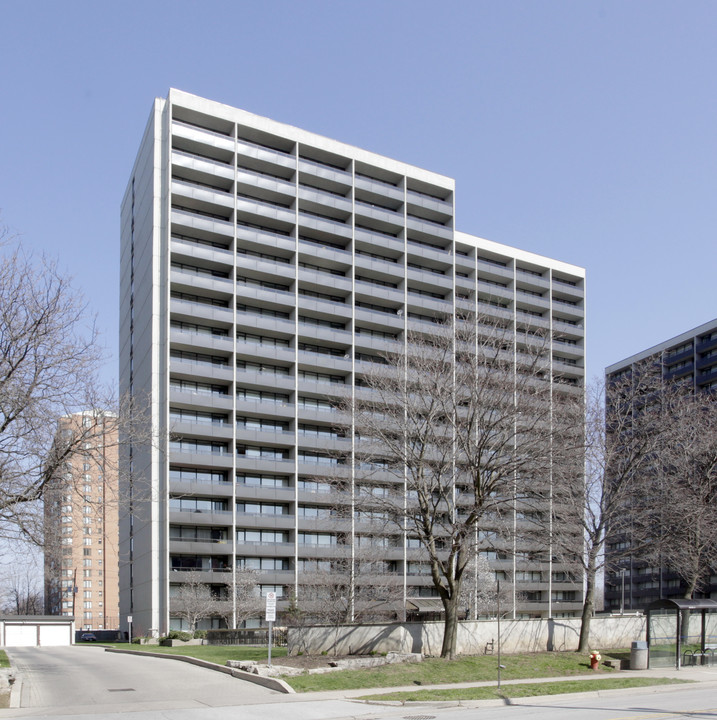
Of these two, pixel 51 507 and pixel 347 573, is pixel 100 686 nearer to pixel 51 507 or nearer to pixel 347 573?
pixel 51 507

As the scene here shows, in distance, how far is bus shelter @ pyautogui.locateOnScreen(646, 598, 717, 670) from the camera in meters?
31.7

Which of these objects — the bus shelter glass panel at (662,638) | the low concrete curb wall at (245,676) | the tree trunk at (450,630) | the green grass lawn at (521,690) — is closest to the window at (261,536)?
the low concrete curb wall at (245,676)

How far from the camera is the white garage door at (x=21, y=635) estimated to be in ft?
232

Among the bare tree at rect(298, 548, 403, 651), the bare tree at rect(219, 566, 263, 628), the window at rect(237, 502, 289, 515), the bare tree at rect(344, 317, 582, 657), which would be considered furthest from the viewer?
the window at rect(237, 502, 289, 515)

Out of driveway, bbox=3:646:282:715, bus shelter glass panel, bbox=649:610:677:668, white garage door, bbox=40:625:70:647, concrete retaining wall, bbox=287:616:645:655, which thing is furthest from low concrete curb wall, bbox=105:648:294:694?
white garage door, bbox=40:625:70:647

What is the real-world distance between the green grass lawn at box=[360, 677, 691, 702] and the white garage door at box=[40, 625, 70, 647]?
58627 millimetres

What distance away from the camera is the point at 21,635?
71.4 m

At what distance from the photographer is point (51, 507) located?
2262 centimetres

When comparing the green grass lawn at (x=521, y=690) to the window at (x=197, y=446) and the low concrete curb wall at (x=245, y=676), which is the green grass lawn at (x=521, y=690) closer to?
the low concrete curb wall at (x=245, y=676)

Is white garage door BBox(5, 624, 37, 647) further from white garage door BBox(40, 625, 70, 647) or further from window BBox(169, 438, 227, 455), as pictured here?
window BBox(169, 438, 227, 455)

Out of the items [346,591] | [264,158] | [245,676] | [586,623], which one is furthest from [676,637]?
[264,158]

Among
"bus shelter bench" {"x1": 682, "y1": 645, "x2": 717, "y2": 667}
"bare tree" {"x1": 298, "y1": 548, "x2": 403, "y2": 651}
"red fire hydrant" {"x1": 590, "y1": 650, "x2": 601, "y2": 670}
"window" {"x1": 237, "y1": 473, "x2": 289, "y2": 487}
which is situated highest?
"window" {"x1": 237, "y1": 473, "x2": 289, "y2": 487}

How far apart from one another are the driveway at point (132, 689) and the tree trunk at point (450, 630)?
784 cm

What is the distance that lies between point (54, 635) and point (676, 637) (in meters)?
58.0
